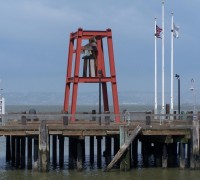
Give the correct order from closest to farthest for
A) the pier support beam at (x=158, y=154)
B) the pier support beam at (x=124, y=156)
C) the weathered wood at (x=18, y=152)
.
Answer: the pier support beam at (x=124, y=156) → the pier support beam at (x=158, y=154) → the weathered wood at (x=18, y=152)

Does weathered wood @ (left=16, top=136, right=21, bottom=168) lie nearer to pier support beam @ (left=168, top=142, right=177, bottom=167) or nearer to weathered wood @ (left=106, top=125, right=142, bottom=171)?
weathered wood @ (left=106, top=125, right=142, bottom=171)

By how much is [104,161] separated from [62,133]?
9.10 metres

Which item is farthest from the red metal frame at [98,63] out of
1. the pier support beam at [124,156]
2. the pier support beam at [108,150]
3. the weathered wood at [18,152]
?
the pier support beam at [124,156]

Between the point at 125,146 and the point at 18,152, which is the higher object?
the point at 125,146

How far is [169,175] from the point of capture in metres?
40.1

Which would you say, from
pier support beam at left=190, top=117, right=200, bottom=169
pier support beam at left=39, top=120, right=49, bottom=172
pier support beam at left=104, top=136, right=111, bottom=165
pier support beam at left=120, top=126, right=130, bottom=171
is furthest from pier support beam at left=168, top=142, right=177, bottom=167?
pier support beam at left=39, top=120, right=49, bottom=172

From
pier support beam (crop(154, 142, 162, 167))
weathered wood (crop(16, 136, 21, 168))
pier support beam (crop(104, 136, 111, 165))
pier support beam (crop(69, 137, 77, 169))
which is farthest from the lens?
pier support beam (crop(104, 136, 111, 165))

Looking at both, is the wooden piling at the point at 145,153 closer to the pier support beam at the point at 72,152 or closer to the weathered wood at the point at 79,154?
the pier support beam at the point at 72,152

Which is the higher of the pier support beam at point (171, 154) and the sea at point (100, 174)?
the pier support beam at point (171, 154)

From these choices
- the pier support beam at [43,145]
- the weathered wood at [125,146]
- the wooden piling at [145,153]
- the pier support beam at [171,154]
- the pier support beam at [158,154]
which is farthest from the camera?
the wooden piling at [145,153]

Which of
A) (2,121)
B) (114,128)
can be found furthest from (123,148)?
(2,121)

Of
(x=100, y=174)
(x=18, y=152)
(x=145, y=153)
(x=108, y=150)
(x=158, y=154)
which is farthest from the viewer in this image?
(x=108, y=150)

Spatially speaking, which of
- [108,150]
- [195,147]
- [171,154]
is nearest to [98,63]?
[108,150]

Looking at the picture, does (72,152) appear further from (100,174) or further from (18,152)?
(18,152)
